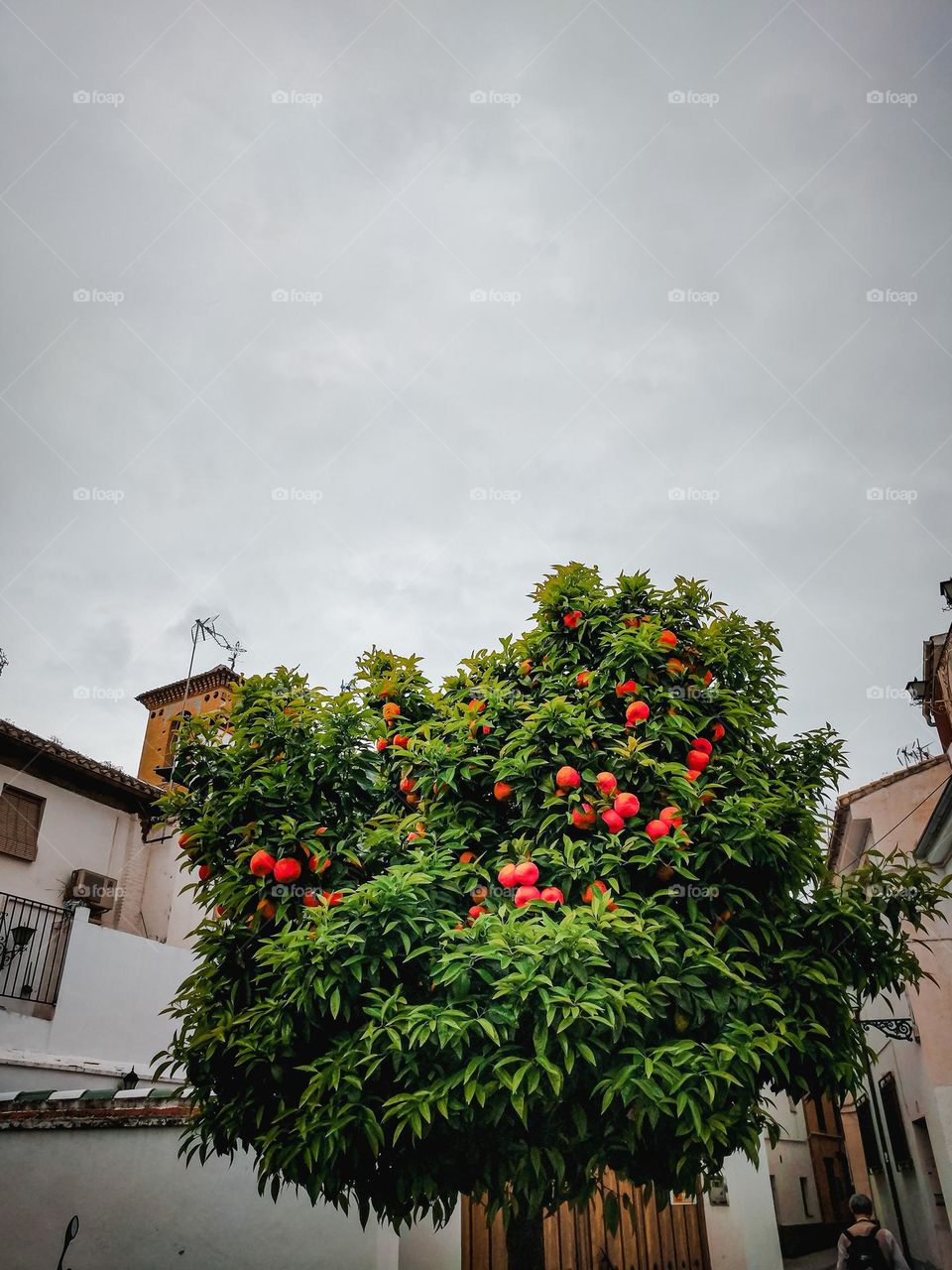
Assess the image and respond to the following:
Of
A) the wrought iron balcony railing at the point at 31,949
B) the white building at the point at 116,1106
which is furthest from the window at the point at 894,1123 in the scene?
the wrought iron balcony railing at the point at 31,949

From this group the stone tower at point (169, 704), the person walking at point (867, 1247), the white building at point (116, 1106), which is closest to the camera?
the person walking at point (867, 1247)

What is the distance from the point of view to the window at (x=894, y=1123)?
15.2 meters

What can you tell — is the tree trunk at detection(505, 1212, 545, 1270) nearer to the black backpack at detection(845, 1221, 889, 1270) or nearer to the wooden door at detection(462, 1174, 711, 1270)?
the black backpack at detection(845, 1221, 889, 1270)

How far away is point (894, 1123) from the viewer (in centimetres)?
1605

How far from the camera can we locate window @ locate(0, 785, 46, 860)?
14000mm

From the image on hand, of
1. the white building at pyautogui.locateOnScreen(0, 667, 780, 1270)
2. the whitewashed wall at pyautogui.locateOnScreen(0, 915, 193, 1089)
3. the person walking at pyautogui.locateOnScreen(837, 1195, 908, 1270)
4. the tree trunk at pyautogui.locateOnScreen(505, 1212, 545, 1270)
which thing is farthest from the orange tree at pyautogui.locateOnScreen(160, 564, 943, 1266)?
the whitewashed wall at pyautogui.locateOnScreen(0, 915, 193, 1089)

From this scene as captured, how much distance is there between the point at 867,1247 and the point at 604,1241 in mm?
4535

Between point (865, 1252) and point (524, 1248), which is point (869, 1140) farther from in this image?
point (524, 1248)

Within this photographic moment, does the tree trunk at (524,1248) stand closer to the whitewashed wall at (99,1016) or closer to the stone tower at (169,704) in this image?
the whitewashed wall at (99,1016)

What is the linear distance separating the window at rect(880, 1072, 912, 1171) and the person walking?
28.0 feet

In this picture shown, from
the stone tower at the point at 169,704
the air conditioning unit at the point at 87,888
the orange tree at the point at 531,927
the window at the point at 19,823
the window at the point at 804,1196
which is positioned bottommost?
the window at the point at 804,1196

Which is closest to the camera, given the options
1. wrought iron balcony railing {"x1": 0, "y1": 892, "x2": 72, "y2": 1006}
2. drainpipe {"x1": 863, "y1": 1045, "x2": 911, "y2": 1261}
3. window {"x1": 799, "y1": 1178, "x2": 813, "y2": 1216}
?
wrought iron balcony railing {"x1": 0, "y1": 892, "x2": 72, "y2": 1006}

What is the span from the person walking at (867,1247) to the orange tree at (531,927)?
11.0ft

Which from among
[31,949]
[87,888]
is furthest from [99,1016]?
[87,888]
